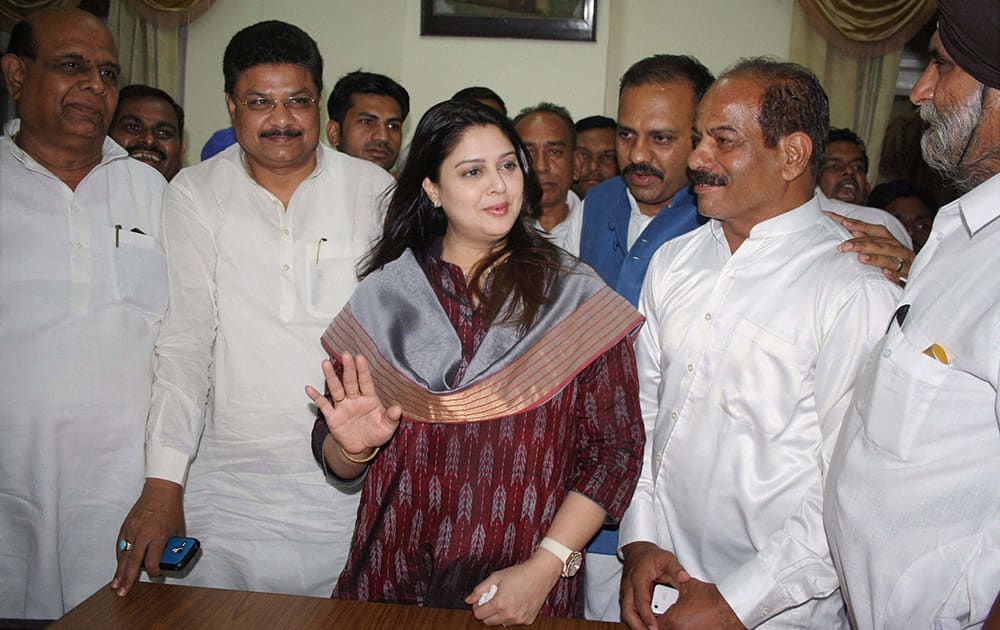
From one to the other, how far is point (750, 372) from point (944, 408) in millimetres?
484

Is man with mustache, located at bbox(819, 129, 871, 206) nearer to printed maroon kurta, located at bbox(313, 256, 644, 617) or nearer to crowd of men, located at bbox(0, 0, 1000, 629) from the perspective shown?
crowd of men, located at bbox(0, 0, 1000, 629)

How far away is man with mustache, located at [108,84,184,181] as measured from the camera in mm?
3477

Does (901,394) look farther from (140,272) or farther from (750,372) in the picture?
(140,272)

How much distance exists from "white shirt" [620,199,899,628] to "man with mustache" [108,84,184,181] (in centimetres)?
253

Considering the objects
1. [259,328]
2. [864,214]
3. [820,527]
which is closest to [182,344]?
[259,328]

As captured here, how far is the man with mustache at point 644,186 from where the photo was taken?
2.23 metres

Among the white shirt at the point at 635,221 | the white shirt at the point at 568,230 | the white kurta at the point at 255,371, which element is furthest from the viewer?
the white shirt at the point at 568,230

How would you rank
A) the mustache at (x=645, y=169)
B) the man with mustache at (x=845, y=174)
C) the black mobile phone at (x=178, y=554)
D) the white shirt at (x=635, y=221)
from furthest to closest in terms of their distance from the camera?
the man with mustache at (x=845, y=174) < the white shirt at (x=635, y=221) < the mustache at (x=645, y=169) < the black mobile phone at (x=178, y=554)

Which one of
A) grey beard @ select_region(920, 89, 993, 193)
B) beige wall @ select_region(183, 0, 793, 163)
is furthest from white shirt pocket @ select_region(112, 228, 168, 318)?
beige wall @ select_region(183, 0, 793, 163)

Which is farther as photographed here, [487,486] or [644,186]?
[644,186]

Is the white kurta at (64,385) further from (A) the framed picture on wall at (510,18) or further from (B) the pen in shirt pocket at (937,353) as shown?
(A) the framed picture on wall at (510,18)

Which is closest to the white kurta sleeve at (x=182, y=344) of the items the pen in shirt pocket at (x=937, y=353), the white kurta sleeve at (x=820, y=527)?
the white kurta sleeve at (x=820, y=527)

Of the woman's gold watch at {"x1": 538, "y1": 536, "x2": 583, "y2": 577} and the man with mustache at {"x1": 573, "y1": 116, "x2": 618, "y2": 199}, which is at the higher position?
the man with mustache at {"x1": 573, "y1": 116, "x2": 618, "y2": 199}

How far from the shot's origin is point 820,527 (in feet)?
5.29
